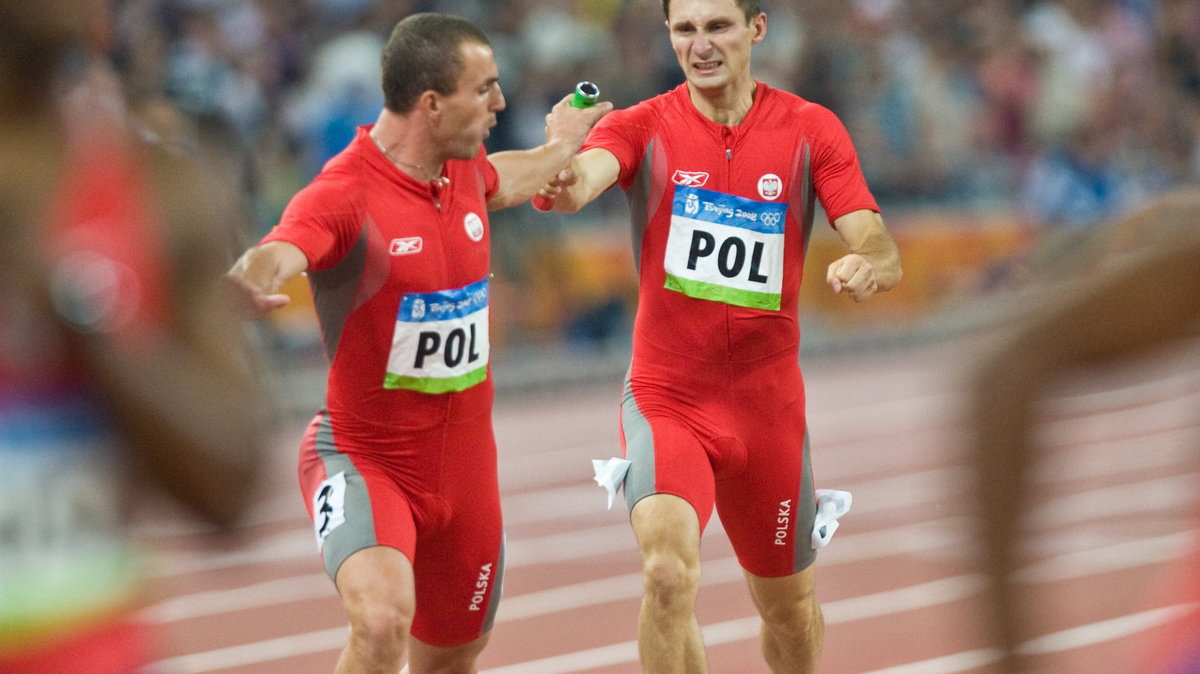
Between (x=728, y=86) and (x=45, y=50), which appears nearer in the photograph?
(x=45, y=50)

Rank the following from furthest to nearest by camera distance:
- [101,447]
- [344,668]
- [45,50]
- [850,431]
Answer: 1. [850,431]
2. [344,668]
3. [101,447]
4. [45,50]

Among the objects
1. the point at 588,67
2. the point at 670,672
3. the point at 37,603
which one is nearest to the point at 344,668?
the point at 670,672

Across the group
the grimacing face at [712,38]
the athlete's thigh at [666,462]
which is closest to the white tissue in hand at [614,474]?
the athlete's thigh at [666,462]

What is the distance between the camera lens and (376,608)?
4691 mm

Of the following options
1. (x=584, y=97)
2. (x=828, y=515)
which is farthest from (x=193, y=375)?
(x=828, y=515)

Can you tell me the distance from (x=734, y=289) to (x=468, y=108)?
1115 mm

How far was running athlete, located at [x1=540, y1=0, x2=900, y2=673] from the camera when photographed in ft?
18.6

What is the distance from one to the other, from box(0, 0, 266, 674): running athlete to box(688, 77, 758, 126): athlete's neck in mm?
3292

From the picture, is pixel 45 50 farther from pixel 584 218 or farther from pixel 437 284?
pixel 584 218

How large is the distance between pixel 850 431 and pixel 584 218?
2.75 m

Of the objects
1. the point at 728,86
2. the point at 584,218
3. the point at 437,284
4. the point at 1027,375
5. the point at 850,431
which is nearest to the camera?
the point at 1027,375

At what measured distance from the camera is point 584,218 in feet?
45.3

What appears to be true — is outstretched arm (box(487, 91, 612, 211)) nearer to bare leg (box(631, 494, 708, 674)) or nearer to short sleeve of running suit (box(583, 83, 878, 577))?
short sleeve of running suit (box(583, 83, 878, 577))

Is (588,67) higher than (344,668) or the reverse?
higher
